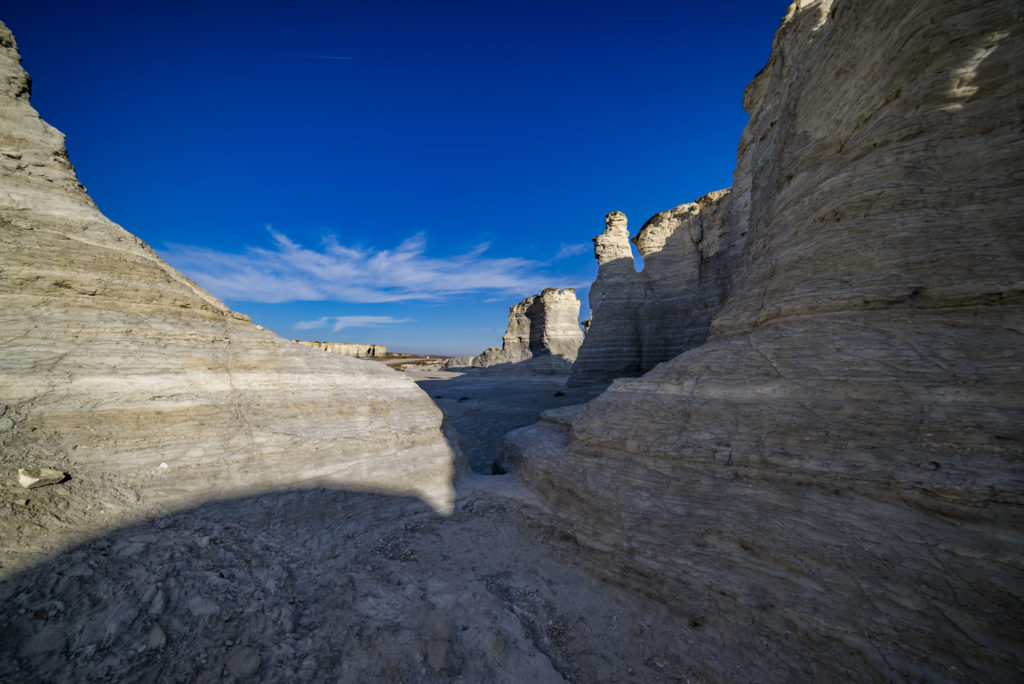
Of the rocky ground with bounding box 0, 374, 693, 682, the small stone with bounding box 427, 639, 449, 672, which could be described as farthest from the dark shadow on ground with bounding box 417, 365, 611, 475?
the small stone with bounding box 427, 639, 449, 672

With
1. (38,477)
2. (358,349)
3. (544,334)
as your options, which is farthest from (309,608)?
(358,349)

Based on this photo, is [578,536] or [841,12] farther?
[841,12]

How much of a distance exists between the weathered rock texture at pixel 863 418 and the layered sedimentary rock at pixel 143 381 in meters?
4.25

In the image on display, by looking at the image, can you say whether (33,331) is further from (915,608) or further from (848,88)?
(848,88)

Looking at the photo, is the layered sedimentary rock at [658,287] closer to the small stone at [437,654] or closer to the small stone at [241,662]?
the small stone at [437,654]

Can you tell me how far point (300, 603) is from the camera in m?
3.95

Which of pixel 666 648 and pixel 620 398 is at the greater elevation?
pixel 620 398

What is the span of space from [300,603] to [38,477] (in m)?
3.28

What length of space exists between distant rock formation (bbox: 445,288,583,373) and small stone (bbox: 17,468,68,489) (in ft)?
102

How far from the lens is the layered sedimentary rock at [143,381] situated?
14.3 ft

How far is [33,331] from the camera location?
15.5 ft

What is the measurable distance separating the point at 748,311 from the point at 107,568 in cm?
948

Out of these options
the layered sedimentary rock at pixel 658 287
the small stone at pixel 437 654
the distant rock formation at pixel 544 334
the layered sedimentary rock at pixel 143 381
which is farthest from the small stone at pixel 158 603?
the distant rock formation at pixel 544 334

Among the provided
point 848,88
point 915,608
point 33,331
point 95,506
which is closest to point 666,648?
point 915,608
